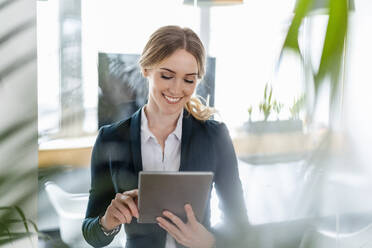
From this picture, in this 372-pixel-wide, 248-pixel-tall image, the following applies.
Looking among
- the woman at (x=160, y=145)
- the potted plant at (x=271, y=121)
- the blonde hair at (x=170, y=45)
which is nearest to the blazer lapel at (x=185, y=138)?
the woman at (x=160, y=145)

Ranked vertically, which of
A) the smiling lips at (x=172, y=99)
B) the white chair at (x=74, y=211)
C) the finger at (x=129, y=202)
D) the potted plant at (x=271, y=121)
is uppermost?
the potted plant at (x=271, y=121)

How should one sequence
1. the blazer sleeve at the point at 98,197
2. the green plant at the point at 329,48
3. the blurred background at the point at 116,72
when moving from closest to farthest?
1. the green plant at the point at 329,48
2. the blurred background at the point at 116,72
3. the blazer sleeve at the point at 98,197

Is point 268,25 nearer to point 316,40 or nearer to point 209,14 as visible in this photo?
point 209,14

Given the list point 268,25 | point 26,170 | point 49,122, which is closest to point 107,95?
point 49,122

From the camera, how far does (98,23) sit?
820 millimetres

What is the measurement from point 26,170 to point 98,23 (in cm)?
65

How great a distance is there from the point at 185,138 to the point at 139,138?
11 cm

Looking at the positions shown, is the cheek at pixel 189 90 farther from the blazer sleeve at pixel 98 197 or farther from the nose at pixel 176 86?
the blazer sleeve at pixel 98 197

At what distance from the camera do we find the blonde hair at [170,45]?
799 mm

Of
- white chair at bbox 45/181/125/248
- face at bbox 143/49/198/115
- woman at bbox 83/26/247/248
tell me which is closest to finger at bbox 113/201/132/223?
woman at bbox 83/26/247/248

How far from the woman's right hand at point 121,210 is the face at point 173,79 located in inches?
8.5

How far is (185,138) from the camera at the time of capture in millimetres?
853

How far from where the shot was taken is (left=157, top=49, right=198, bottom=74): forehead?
31.0 inches

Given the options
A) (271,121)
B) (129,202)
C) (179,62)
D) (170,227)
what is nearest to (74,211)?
(129,202)
